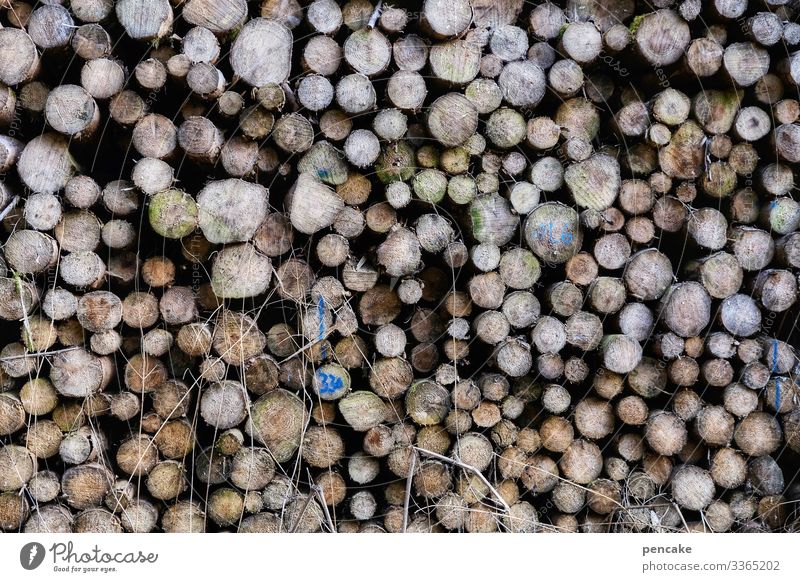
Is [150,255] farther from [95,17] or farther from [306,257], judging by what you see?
[95,17]

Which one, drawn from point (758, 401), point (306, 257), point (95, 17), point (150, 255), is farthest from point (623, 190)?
point (95, 17)

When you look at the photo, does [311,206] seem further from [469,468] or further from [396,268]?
[469,468]

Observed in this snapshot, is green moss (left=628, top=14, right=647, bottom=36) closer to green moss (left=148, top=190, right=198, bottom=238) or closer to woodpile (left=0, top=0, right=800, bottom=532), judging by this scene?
woodpile (left=0, top=0, right=800, bottom=532)

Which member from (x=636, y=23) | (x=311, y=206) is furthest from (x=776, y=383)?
(x=311, y=206)

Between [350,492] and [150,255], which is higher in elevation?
[150,255]

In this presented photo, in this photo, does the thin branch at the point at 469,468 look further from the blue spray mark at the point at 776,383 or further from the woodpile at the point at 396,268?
the blue spray mark at the point at 776,383
